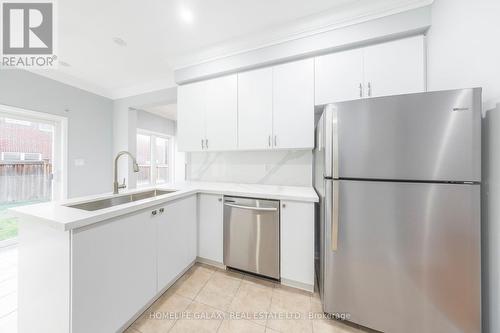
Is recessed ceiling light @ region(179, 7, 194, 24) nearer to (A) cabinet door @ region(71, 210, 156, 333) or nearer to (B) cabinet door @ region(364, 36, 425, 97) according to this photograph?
(B) cabinet door @ region(364, 36, 425, 97)

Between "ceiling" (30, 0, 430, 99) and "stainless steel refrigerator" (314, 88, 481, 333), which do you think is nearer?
"stainless steel refrigerator" (314, 88, 481, 333)

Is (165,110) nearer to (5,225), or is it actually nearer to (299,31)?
(5,225)

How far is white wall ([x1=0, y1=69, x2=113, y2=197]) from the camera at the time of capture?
2.41m

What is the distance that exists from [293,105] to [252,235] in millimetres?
1468

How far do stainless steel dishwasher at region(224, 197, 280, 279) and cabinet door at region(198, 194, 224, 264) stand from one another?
0.29 ft

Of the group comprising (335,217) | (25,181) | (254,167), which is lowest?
(335,217)

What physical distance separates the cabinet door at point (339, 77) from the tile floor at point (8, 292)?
3188mm

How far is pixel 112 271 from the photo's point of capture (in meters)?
1.08

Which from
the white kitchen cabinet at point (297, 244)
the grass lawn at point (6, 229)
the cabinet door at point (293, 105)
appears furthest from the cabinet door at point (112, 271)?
the grass lawn at point (6, 229)

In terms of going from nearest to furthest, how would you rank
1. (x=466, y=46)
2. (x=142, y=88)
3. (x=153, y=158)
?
(x=466, y=46) < (x=142, y=88) < (x=153, y=158)

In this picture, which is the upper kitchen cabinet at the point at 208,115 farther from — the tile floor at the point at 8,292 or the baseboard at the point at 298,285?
the tile floor at the point at 8,292

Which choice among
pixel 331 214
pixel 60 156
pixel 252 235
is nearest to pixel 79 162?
pixel 60 156

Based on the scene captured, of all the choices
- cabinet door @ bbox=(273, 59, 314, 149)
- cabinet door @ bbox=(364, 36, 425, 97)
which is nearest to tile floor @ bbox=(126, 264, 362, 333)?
cabinet door @ bbox=(273, 59, 314, 149)

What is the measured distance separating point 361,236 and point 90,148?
443 centimetres
